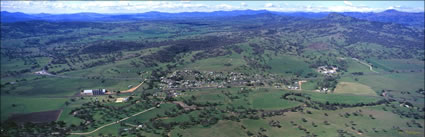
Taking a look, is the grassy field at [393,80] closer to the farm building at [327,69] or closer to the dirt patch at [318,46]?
the farm building at [327,69]

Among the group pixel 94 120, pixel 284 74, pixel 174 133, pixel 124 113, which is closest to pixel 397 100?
pixel 284 74

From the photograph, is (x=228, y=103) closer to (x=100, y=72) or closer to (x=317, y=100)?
(x=317, y=100)

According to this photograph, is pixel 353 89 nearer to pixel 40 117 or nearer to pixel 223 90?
pixel 223 90

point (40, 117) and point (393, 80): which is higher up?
point (393, 80)

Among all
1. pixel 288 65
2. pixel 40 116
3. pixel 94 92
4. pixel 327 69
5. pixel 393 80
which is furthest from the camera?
pixel 288 65

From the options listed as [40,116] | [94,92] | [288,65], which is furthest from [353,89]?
[40,116]

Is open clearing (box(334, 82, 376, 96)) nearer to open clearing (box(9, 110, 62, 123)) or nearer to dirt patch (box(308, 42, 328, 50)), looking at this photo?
dirt patch (box(308, 42, 328, 50))
